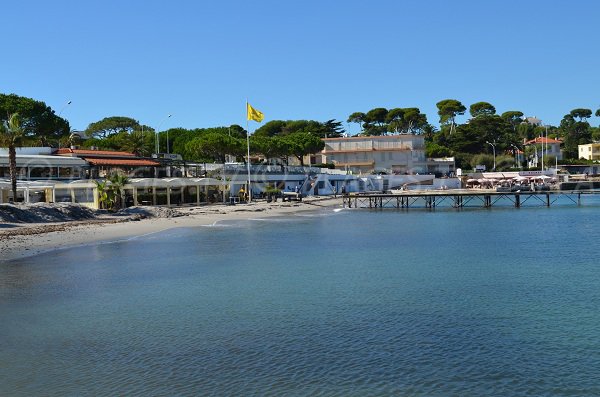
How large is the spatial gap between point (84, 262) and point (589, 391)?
20.5 m

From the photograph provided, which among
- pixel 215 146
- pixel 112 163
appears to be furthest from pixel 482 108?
pixel 112 163

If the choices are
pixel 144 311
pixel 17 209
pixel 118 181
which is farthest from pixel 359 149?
pixel 144 311

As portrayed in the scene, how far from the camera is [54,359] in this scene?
39.0 ft

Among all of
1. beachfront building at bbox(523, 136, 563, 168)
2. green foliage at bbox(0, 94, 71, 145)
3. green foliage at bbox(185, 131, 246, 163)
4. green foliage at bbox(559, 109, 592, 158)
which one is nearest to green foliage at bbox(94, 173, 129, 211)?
green foliage at bbox(0, 94, 71, 145)

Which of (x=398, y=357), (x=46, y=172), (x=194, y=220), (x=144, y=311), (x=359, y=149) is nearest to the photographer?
(x=398, y=357)

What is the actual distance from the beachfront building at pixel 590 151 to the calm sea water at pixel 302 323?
4395 inches

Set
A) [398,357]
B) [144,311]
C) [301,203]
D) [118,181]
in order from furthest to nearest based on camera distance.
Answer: [301,203]
[118,181]
[144,311]
[398,357]

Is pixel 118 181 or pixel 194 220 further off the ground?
pixel 118 181

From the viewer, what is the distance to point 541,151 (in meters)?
123

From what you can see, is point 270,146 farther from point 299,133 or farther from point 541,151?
point 541,151

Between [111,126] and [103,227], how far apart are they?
80574mm

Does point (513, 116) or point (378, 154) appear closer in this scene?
point (378, 154)

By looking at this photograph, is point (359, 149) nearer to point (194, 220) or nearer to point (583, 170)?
point (583, 170)

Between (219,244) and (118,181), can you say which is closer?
(219,244)
